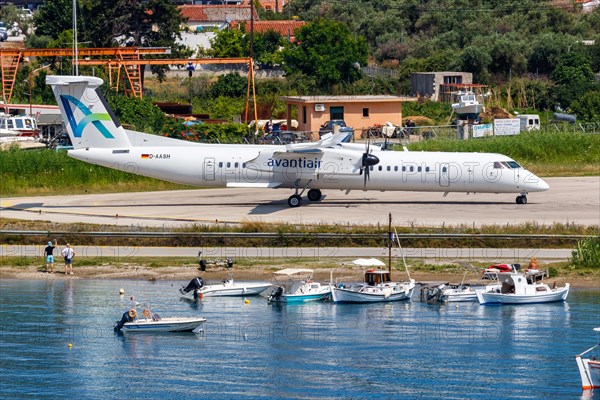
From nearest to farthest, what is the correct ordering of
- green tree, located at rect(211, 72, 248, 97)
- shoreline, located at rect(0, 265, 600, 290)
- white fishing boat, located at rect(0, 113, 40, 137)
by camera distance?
shoreline, located at rect(0, 265, 600, 290) → white fishing boat, located at rect(0, 113, 40, 137) → green tree, located at rect(211, 72, 248, 97)

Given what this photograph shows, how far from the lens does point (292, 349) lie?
39250 mm

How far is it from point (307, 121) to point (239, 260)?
43387mm

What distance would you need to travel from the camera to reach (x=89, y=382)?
119ft

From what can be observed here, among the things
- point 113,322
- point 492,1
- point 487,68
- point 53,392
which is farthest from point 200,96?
point 53,392

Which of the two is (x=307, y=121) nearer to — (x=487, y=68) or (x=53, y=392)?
(x=487, y=68)

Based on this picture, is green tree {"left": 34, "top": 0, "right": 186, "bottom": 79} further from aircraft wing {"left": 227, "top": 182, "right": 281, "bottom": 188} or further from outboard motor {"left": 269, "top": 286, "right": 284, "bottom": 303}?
outboard motor {"left": 269, "top": 286, "right": 284, "bottom": 303}

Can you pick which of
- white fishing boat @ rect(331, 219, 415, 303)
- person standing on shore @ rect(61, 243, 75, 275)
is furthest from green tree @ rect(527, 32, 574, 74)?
person standing on shore @ rect(61, 243, 75, 275)

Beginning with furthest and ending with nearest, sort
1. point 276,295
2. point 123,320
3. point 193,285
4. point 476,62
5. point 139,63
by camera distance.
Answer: point 476,62 < point 139,63 < point 193,285 < point 276,295 < point 123,320

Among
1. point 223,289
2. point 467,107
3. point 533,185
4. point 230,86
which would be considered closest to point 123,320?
point 223,289

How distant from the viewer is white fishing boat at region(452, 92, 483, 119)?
9469 cm

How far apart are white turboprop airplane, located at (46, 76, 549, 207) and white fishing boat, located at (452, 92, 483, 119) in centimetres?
3298

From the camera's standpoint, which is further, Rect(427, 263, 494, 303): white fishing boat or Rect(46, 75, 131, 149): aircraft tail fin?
Rect(46, 75, 131, 149): aircraft tail fin

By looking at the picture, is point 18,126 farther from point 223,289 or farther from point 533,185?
point 223,289

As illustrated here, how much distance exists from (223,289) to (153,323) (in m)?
5.56
